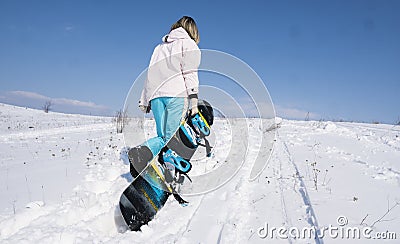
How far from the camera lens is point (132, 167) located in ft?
9.21

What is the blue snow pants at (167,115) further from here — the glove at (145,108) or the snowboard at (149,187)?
the glove at (145,108)

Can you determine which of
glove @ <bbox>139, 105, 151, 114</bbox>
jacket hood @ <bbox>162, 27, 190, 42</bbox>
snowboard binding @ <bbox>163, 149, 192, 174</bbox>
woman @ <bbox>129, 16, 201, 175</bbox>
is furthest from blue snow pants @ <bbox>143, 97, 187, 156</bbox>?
jacket hood @ <bbox>162, 27, 190, 42</bbox>

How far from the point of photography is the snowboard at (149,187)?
2.38 metres

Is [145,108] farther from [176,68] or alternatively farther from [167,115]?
[176,68]

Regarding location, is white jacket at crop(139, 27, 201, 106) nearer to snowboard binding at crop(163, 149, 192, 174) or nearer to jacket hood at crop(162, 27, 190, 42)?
jacket hood at crop(162, 27, 190, 42)

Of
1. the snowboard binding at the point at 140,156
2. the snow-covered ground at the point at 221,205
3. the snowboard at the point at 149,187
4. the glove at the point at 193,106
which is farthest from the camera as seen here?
the glove at the point at 193,106

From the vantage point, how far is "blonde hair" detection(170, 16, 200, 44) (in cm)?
314

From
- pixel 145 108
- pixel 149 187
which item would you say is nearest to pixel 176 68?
pixel 145 108

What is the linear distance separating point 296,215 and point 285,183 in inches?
38.0

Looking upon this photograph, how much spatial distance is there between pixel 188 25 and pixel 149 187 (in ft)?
6.47

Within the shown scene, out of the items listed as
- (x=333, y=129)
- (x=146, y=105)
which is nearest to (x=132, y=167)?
(x=146, y=105)

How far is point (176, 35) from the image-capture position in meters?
3.01

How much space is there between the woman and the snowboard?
0.13 meters

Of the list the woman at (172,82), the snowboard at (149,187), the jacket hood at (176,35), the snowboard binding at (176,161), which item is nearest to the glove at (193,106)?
the woman at (172,82)
